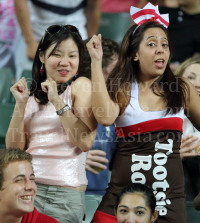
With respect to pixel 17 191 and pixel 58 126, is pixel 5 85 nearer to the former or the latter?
pixel 58 126

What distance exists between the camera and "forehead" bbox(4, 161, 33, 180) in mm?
1783

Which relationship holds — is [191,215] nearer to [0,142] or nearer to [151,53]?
[151,53]

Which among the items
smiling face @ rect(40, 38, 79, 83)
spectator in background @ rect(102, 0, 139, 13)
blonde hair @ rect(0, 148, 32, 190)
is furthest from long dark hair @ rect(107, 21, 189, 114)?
spectator in background @ rect(102, 0, 139, 13)

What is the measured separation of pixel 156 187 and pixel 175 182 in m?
0.08

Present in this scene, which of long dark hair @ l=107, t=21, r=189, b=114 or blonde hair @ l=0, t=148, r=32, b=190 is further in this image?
long dark hair @ l=107, t=21, r=189, b=114

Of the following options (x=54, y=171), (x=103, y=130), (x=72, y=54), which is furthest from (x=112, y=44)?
(x=54, y=171)

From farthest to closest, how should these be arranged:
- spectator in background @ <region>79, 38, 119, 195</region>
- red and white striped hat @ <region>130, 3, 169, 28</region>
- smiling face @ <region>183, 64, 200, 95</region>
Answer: smiling face @ <region>183, 64, 200, 95</region> < spectator in background @ <region>79, 38, 119, 195</region> < red and white striped hat @ <region>130, 3, 169, 28</region>

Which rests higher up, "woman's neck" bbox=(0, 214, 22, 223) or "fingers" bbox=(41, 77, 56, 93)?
"fingers" bbox=(41, 77, 56, 93)

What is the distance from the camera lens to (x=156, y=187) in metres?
1.84

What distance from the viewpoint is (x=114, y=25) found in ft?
14.3

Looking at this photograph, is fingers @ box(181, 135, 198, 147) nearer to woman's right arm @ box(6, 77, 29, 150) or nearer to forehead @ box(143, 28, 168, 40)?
forehead @ box(143, 28, 168, 40)

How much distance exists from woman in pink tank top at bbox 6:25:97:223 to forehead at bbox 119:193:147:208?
25cm

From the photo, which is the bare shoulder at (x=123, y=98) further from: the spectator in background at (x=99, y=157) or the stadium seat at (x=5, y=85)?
the stadium seat at (x=5, y=85)

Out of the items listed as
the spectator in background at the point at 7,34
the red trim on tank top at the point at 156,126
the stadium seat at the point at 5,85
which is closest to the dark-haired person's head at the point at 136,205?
the red trim on tank top at the point at 156,126
